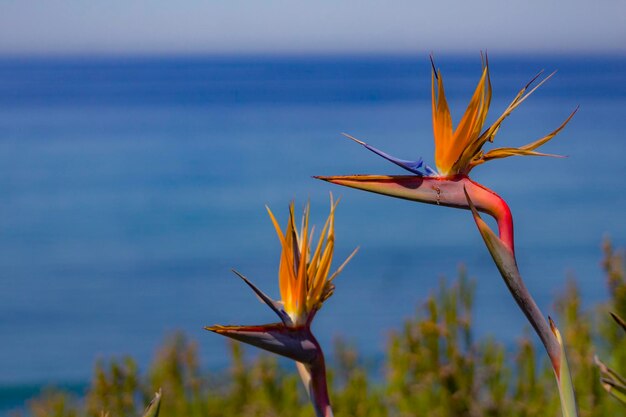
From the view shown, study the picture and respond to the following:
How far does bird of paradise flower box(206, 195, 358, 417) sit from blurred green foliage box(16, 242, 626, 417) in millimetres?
1263

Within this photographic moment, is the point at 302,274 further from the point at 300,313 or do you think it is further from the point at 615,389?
the point at 615,389

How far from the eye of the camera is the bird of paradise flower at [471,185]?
2.20 feet

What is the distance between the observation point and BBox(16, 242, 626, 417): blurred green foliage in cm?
196

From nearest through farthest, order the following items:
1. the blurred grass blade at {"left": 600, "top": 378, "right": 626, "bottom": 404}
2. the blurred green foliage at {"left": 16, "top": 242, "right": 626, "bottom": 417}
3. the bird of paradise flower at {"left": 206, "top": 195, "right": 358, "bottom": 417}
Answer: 1. the bird of paradise flower at {"left": 206, "top": 195, "right": 358, "bottom": 417}
2. the blurred grass blade at {"left": 600, "top": 378, "right": 626, "bottom": 404}
3. the blurred green foliage at {"left": 16, "top": 242, "right": 626, "bottom": 417}

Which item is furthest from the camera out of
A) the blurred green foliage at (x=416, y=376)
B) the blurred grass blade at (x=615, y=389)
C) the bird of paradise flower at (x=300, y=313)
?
the blurred green foliage at (x=416, y=376)

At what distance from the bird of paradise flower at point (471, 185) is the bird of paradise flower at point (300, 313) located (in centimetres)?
6

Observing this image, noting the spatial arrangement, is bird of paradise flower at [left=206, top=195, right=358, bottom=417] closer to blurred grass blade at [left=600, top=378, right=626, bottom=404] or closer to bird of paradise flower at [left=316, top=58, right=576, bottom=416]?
bird of paradise flower at [left=316, top=58, right=576, bottom=416]

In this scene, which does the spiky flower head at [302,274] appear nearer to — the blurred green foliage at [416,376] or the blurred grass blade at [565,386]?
the blurred grass blade at [565,386]

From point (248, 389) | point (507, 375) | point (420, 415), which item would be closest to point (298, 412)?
point (248, 389)

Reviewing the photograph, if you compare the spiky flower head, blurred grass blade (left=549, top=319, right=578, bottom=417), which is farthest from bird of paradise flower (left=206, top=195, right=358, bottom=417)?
blurred grass blade (left=549, top=319, right=578, bottom=417)

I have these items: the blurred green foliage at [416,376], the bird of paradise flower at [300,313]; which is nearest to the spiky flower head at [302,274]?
the bird of paradise flower at [300,313]

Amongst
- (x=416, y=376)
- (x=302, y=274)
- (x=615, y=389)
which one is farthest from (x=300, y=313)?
(x=416, y=376)

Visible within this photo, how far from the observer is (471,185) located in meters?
0.72

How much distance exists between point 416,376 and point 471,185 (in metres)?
1.37
